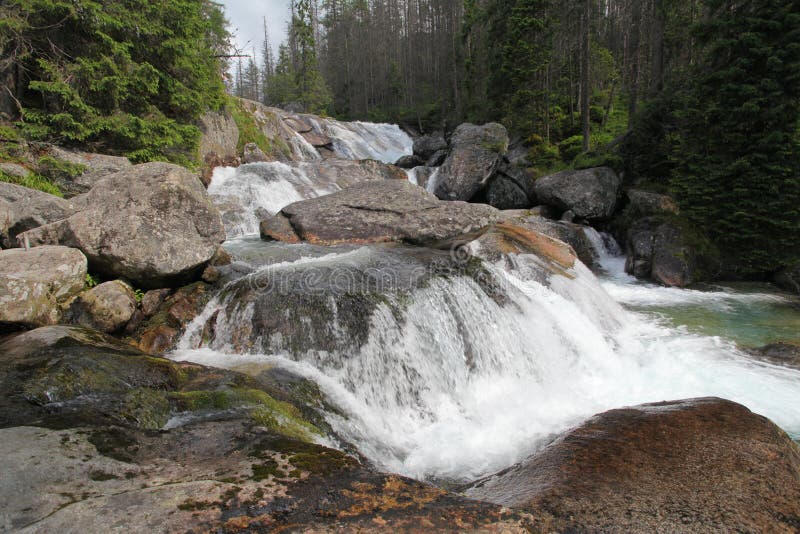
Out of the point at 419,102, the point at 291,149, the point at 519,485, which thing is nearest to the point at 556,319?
the point at 519,485

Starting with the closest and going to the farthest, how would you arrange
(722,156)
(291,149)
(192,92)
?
(722,156), (192,92), (291,149)

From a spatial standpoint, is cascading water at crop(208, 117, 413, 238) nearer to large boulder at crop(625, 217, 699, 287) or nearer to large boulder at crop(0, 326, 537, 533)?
large boulder at crop(0, 326, 537, 533)

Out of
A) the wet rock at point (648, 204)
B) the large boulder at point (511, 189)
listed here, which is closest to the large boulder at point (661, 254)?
the wet rock at point (648, 204)

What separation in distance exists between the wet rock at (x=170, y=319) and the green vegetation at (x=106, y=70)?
6364 mm

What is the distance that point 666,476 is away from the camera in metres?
2.53

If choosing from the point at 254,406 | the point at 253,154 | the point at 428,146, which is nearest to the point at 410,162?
the point at 428,146

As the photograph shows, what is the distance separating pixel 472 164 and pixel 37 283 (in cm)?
1521

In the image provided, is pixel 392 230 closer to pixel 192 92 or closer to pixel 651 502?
pixel 651 502

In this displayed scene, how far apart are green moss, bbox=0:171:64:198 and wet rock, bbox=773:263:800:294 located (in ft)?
58.6

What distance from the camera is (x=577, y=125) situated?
2170cm

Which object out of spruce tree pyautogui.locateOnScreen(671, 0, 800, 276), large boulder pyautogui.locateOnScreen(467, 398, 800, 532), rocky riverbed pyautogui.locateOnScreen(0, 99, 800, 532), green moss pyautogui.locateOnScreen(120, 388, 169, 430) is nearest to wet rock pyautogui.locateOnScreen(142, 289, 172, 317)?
rocky riverbed pyautogui.locateOnScreen(0, 99, 800, 532)

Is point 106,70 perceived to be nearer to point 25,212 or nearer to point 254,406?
point 25,212

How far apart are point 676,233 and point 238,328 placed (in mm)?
12137

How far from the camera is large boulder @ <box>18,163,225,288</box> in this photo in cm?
593
